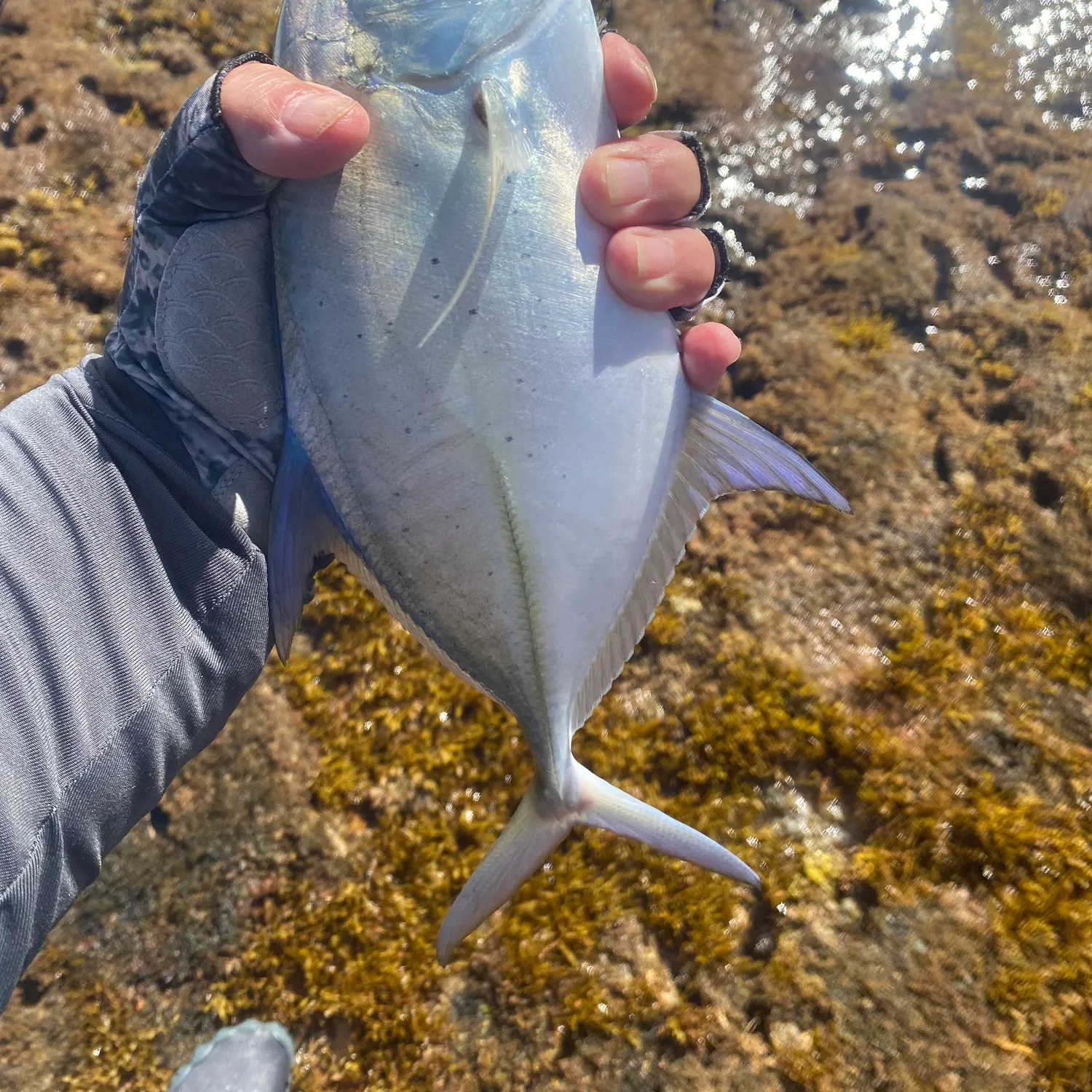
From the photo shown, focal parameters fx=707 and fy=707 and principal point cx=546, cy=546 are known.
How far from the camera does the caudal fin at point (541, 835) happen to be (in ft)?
4.54

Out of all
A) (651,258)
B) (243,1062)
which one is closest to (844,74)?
(651,258)

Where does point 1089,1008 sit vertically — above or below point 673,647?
below

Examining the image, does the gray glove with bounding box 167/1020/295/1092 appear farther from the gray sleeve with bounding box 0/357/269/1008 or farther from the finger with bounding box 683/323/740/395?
the finger with bounding box 683/323/740/395

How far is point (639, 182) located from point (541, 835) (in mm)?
1260

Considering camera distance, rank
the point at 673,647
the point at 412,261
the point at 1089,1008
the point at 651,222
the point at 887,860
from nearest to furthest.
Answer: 1. the point at 412,261
2. the point at 651,222
3. the point at 1089,1008
4. the point at 887,860
5. the point at 673,647

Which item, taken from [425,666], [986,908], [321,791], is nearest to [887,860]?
[986,908]

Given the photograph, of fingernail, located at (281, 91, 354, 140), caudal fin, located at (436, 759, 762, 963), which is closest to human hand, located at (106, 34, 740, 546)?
fingernail, located at (281, 91, 354, 140)

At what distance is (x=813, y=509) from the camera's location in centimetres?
246

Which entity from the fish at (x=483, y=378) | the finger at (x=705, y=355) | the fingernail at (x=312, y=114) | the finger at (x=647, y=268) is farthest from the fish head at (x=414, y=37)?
the finger at (x=705, y=355)

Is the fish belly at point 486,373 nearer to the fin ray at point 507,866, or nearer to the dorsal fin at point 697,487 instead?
the dorsal fin at point 697,487

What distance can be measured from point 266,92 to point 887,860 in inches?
94.0

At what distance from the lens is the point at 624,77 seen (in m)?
1.40

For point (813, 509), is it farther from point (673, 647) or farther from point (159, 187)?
point (159, 187)

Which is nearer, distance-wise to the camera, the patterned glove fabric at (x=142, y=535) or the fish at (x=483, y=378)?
the fish at (x=483, y=378)
